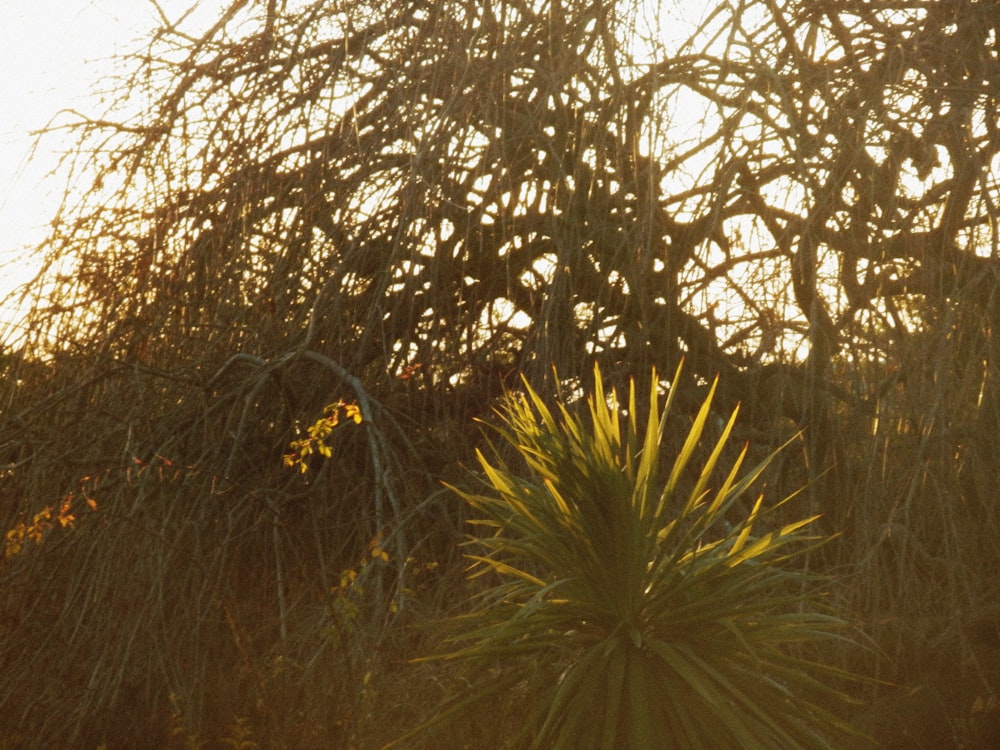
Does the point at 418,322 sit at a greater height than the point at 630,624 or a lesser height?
greater

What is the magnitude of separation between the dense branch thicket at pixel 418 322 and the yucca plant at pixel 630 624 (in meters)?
0.69

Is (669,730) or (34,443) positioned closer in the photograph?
(669,730)

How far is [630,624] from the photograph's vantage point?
343 centimetres

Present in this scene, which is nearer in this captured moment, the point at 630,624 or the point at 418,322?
the point at 630,624

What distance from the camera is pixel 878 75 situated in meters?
4.62

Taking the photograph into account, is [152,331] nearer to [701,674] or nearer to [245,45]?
[245,45]

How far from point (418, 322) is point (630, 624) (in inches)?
91.6

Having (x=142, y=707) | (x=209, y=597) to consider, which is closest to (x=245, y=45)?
(x=209, y=597)

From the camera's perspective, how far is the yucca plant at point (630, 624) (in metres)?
3.37

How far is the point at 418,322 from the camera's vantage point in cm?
550

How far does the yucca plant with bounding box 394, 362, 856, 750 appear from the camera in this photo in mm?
3371

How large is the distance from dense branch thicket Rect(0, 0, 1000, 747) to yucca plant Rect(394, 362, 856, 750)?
691mm

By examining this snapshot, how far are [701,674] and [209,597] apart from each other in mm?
2188

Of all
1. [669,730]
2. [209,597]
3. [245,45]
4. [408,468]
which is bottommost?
[669,730]
